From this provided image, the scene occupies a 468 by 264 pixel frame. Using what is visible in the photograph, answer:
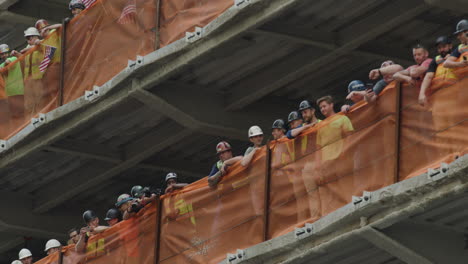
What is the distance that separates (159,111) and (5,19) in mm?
8924

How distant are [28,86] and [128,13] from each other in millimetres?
3251

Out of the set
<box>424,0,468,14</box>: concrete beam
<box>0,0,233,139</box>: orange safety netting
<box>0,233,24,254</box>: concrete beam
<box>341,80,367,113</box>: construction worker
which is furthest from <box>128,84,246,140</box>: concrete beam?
<box>0,233,24,254</box>: concrete beam

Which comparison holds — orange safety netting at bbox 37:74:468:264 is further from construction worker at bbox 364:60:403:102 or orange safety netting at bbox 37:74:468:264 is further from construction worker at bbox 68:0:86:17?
construction worker at bbox 68:0:86:17

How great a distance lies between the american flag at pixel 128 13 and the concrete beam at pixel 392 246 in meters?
7.66

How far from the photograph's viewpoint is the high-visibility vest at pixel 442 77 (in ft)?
67.8

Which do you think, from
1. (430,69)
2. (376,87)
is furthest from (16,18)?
(430,69)

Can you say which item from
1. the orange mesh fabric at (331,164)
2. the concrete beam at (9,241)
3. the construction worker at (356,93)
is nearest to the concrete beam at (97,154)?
the concrete beam at (9,241)

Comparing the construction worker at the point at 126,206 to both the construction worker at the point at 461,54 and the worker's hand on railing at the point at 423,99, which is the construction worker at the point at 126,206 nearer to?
the worker's hand on railing at the point at 423,99

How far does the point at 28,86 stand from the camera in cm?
2994

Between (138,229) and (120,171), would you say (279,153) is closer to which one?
(138,229)

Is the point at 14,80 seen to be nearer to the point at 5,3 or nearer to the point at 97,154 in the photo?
the point at 97,154

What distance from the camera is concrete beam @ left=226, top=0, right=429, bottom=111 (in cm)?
2527

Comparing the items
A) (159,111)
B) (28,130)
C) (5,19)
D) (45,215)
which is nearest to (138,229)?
(159,111)

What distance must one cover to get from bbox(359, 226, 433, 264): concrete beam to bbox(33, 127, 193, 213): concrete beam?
799 centimetres
